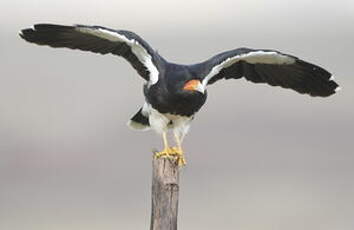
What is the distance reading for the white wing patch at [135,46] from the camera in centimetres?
649

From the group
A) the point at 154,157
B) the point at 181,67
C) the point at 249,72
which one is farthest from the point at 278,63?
the point at 154,157

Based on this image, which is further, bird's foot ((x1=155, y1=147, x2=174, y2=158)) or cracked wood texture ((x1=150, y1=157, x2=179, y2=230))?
bird's foot ((x1=155, y1=147, x2=174, y2=158))

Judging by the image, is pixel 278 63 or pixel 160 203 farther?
pixel 278 63

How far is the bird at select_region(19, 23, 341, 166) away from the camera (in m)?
6.55

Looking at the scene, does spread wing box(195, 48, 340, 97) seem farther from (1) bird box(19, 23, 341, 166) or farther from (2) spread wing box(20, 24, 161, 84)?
(2) spread wing box(20, 24, 161, 84)

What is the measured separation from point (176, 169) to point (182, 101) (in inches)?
27.5

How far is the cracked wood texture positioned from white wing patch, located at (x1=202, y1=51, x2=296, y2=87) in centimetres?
100

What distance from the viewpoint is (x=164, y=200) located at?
19.3 feet

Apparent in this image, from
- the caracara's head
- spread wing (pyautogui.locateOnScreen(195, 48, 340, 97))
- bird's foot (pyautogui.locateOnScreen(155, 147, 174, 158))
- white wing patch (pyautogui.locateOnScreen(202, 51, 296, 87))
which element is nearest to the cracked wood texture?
bird's foot (pyautogui.locateOnScreen(155, 147, 174, 158))

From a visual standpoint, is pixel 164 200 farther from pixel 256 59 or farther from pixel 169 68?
pixel 256 59

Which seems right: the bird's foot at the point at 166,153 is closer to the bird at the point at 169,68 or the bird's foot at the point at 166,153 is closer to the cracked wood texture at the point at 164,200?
the bird at the point at 169,68

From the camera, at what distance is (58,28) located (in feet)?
22.0

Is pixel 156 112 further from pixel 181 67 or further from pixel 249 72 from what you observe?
pixel 249 72

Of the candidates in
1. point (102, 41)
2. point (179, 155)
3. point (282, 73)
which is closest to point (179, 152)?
point (179, 155)
